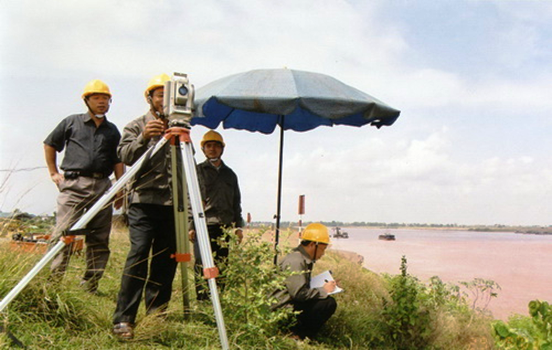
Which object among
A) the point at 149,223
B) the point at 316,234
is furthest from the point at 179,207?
the point at 316,234

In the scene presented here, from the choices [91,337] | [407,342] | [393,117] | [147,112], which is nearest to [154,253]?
[91,337]

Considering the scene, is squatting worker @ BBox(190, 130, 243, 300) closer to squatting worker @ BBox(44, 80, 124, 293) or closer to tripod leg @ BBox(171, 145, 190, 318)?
squatting worker @ BBox(44, 80, 124, 293)

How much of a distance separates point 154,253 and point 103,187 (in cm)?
132

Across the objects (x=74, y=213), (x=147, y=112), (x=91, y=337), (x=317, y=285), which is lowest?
(x=91, y=337)

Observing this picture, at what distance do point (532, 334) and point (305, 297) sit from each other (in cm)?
175

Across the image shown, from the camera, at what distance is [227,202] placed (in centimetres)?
506

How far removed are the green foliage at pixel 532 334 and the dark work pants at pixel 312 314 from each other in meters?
1.25

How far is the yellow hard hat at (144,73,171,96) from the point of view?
3.84 meters

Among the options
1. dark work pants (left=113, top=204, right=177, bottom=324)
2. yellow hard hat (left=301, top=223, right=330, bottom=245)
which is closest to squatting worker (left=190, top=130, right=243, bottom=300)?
dark work pants (left=113, top=204, right=177, bottom=324)

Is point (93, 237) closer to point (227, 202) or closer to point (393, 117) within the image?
point (227, 202)

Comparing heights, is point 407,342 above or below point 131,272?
below

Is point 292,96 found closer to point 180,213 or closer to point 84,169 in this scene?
point 180,213

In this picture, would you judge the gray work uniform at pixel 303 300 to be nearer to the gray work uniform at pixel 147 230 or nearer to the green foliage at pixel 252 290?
the green foliage at pixel 252 290

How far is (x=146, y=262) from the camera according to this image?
12.2 ft
